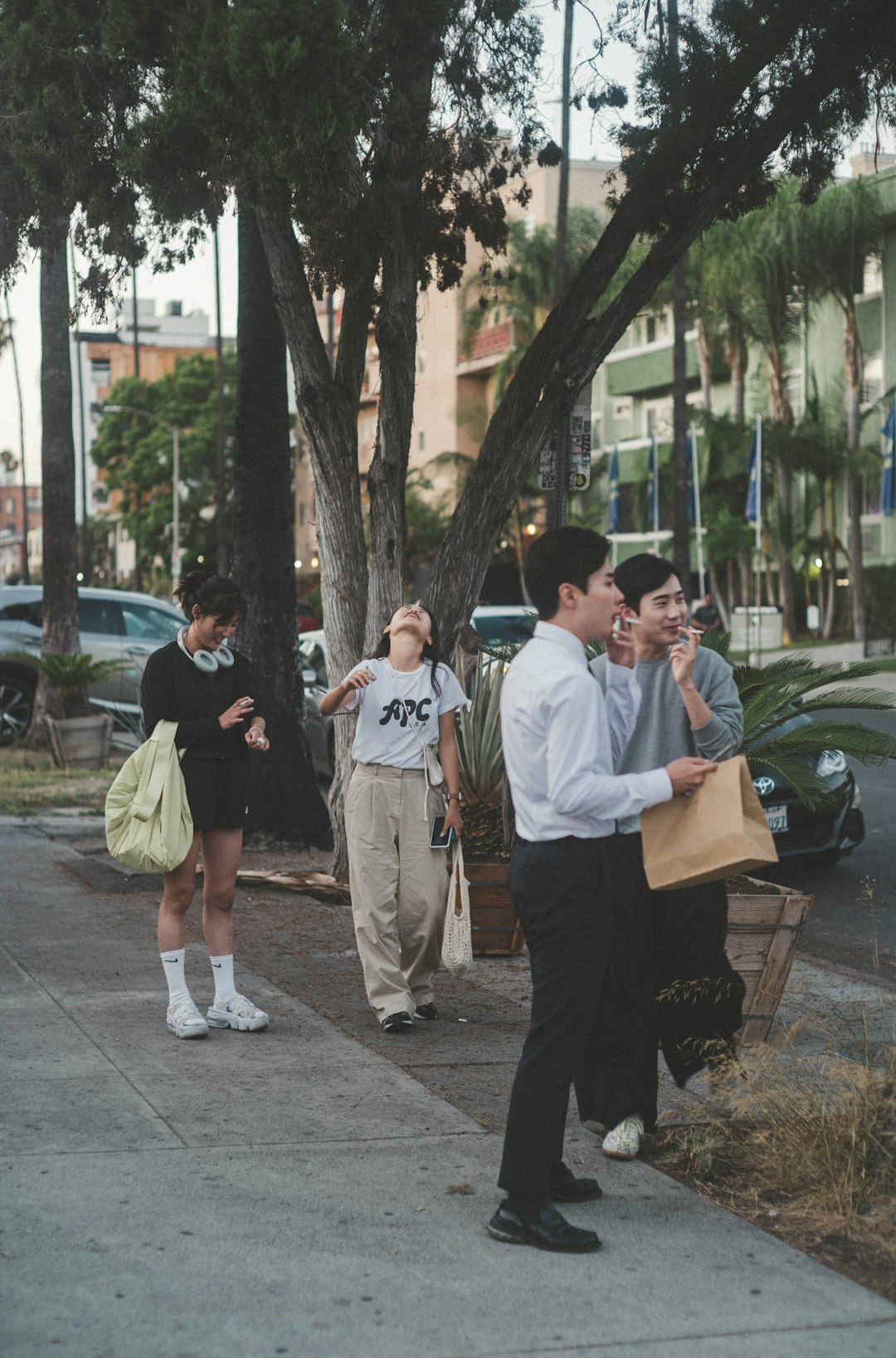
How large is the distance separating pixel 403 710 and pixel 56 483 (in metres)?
14.1

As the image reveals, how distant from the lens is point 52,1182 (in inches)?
191

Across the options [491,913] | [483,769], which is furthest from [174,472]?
[491,913]

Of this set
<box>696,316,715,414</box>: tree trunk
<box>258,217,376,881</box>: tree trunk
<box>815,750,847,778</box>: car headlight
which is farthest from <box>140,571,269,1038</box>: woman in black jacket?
Answer: <box>696,316,715,414</box>: tree trunk

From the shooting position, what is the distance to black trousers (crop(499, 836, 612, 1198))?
14.6 feet

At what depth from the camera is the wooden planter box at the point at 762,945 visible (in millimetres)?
6145

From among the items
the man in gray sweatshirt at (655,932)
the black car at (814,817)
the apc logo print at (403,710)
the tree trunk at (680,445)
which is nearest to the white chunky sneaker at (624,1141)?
the man in gray sweatshirt at (655,932)

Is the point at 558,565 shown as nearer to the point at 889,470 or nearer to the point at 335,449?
the point at 335,449

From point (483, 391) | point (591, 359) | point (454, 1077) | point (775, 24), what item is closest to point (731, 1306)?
point (454, 1077)

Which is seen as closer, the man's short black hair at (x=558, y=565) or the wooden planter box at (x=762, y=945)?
the man's short black hair at (x=558, y=565)

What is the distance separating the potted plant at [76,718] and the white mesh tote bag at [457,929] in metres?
11.5

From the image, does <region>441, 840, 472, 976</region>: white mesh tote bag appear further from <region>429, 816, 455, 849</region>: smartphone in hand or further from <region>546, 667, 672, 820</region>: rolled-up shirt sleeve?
<region>546, 667, 672, 820</region>: rolled-up shirt sleeve

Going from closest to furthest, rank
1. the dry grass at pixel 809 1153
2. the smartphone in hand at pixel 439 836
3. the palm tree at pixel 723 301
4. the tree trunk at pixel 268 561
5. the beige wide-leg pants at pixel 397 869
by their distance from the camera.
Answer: the dry grass at pixel 809 1153, the beige wide-leg pants at pixel 397 869, the smartphone in hand at pixel 439 836, the tree trunk at pixel 268 561, the palm tree at pixel 723 301

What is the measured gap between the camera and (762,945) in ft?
20.2

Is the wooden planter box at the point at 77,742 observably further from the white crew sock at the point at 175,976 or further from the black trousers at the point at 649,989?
the black trousers at the point at 649,989
